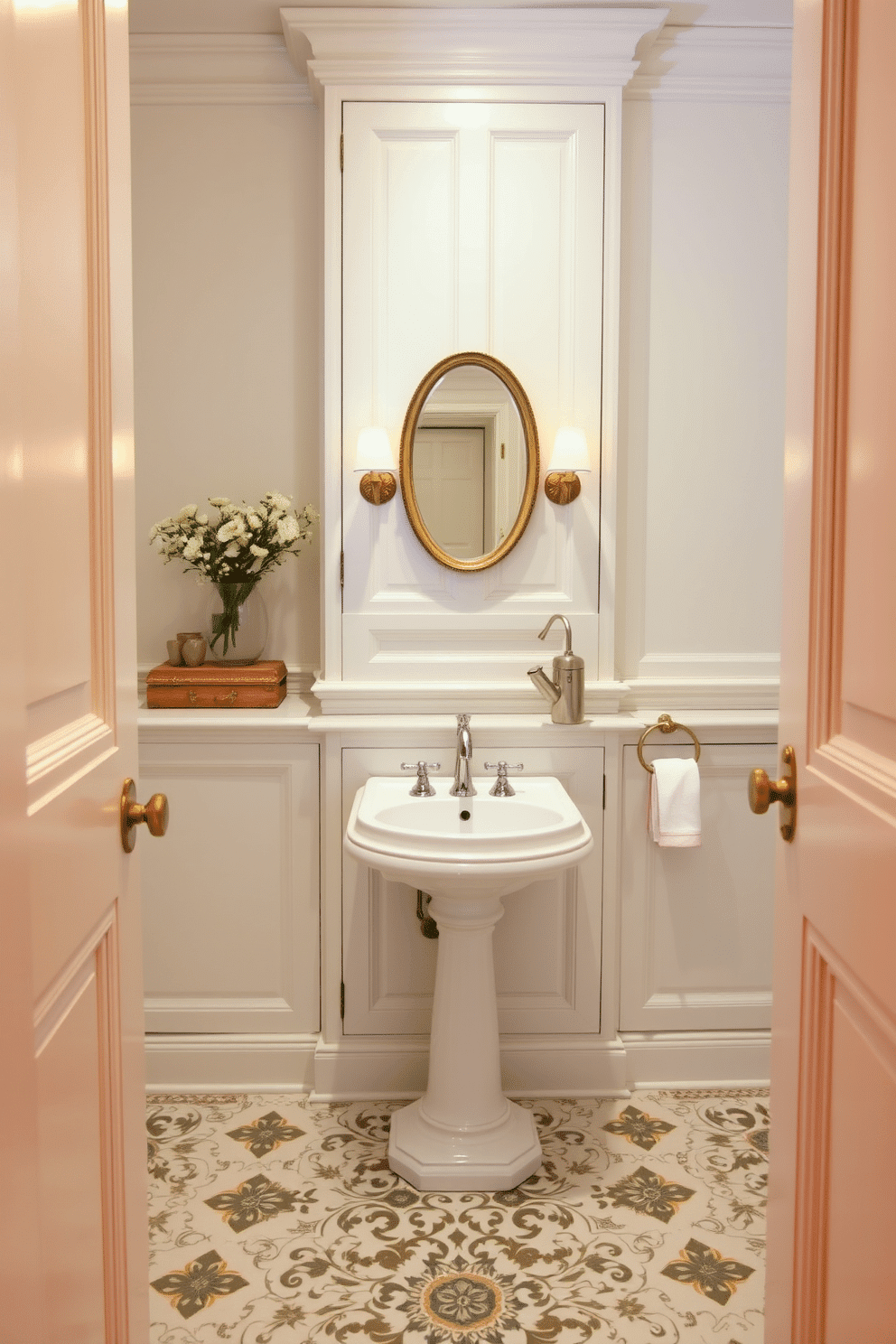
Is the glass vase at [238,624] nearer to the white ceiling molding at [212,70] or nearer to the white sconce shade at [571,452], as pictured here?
the white sconce shade at [571,452]

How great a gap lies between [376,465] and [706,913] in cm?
145

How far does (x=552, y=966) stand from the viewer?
2.81m

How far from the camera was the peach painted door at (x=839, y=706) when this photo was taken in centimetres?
96

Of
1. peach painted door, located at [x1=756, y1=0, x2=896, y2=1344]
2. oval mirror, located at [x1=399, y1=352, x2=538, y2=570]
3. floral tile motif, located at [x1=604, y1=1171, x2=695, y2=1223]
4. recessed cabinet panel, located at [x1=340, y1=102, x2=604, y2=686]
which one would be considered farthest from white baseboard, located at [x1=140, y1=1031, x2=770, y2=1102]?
peach painted door, located at [x1=756, y1=0, x2=896, y2=1344]

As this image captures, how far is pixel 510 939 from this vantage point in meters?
2.80

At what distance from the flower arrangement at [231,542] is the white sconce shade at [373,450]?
0.76ft

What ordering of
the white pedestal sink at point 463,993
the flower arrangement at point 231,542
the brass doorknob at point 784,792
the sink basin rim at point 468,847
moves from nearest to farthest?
1. the brass doorknob at point 784,792
2. the sink basin rim at point 468,847
3. the white pedestal sink at point 463,993
4. the flower arrangement at point 231,542

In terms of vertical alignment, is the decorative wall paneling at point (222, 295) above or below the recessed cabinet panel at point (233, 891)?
above

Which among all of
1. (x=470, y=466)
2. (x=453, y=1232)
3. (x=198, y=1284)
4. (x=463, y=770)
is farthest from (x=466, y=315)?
(x=198, y=1284)

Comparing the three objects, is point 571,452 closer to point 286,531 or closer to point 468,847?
point 286,531

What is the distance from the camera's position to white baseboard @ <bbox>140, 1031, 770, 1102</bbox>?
9.14 ft

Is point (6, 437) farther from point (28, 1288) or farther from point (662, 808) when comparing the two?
point (662, 808)

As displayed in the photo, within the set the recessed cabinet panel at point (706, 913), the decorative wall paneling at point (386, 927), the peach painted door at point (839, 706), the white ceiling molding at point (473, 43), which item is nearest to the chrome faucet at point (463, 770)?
the decorative wall paneling at point (386, 927)

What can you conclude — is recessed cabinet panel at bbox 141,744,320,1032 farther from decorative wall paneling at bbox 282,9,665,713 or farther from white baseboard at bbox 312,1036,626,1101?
decorative wall paneling at bbox 282,9,665,713
